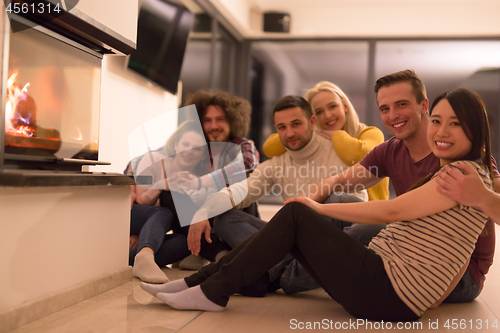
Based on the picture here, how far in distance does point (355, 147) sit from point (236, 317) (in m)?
1.07

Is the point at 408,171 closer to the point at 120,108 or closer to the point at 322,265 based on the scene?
the point at 322,265

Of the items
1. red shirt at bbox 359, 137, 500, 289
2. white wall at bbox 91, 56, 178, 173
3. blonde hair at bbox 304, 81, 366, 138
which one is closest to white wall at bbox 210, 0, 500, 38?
white wall at bbox 91, 56, 178, 173

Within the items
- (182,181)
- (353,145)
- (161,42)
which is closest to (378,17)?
(161,42)

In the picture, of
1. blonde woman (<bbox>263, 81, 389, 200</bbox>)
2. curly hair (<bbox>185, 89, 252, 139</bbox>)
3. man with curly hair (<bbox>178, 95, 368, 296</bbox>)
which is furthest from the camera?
curly hair (<bbox>185, 89, 252, 139</bbox>)

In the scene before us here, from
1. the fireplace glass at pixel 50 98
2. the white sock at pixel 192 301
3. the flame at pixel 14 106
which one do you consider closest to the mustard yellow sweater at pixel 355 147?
the fireplace glass at pixel 50 98

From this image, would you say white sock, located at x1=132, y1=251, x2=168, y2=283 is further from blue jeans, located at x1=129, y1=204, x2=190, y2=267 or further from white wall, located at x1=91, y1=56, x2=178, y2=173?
white wall, located at x1=91, y1=56, x2=178, y2=173

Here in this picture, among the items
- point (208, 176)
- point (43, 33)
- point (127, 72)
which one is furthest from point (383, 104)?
point (127, 72)

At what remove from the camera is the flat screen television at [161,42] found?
11.1 feet

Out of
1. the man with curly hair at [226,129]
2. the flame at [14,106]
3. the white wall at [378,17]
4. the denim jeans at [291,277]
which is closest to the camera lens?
the flame at [14,106]

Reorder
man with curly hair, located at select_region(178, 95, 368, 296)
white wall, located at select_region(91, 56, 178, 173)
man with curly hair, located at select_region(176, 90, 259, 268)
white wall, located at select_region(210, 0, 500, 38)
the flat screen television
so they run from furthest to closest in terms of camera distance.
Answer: white wall, located at select_region(210, 0, 500, 38) → the flat screen television → white wall, located at select_region(91, 56, 178, 173) → man with curly hair, located at select_region(176, 90, 259, 268) → man with curly hair, located at select_region(178, 95, 368, 296)

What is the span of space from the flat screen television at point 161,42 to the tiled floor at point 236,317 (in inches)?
84.9

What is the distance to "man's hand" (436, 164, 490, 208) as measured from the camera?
1.29m

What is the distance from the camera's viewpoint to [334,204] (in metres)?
1.48

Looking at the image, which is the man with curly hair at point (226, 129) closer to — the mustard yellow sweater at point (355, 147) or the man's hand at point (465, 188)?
the mustard yellow sweater at point (355, 147)
